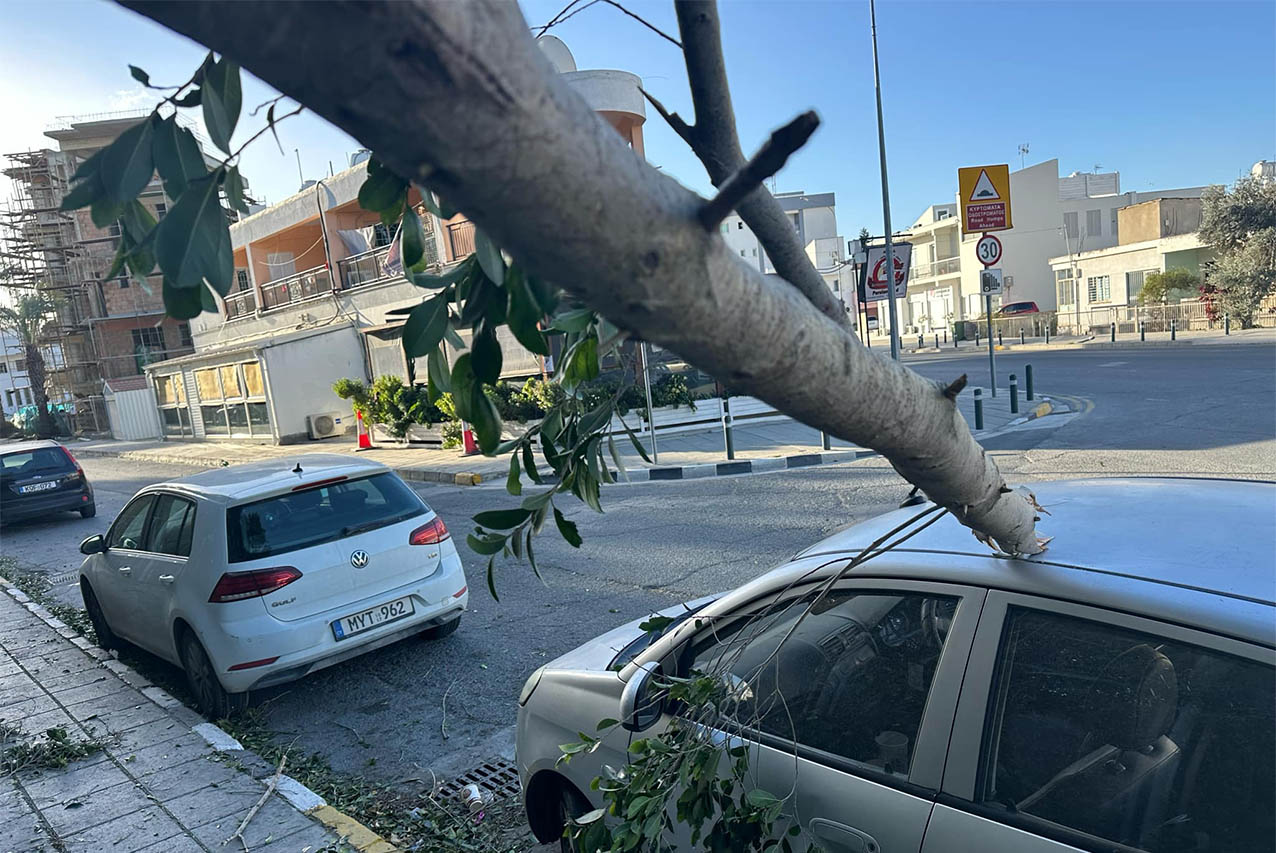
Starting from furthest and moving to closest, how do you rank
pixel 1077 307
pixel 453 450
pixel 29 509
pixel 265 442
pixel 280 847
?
pixel 1077 307
pixel 265 442
pixel 453 450
pixel 29 509
pixel 280 847

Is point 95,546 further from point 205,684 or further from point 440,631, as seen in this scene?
point 440,631

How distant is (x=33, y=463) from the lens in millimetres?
14906

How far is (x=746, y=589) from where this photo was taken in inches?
→ 109

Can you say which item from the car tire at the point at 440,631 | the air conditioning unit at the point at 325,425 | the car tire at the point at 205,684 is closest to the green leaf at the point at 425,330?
the car tire at the point at 205,684

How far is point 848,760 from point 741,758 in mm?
297

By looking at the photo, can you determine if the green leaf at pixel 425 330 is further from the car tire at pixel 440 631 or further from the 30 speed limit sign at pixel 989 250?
the 30 speed limit sign at pixel 989 250

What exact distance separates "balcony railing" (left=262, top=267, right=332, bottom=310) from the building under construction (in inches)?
946

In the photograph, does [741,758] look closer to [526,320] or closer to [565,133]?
[526,320]

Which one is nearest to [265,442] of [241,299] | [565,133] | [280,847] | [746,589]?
[241,299]

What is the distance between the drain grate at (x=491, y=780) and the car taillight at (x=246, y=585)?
6.10 feet

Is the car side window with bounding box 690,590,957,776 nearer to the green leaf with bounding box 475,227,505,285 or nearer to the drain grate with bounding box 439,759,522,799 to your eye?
the green leaf with bounding box 475,227,505,285

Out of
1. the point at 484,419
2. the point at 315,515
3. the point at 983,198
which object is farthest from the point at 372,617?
the point at 983,198

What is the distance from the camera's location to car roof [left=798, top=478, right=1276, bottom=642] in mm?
1800

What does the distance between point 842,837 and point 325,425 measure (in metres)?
24.1
